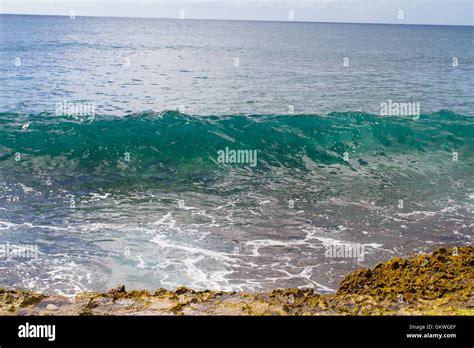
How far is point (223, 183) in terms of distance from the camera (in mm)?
15195

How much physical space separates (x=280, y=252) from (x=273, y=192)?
14.0 ft

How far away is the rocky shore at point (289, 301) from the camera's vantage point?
6434 millimetres

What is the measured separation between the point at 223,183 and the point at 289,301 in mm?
8522
